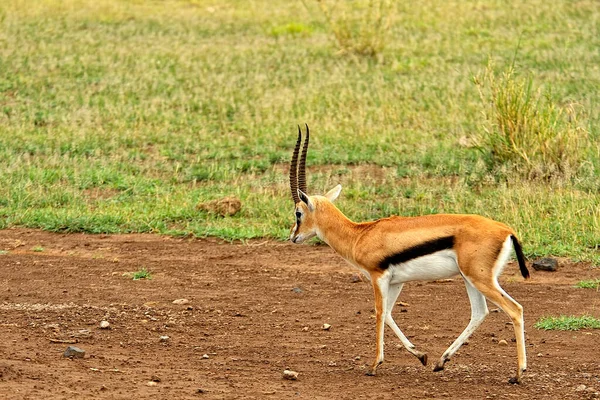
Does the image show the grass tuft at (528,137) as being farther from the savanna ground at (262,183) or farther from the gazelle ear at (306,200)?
the gazelle ear at (306,200)

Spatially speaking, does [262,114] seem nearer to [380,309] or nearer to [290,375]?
[380,309]

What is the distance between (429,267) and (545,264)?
116 inches

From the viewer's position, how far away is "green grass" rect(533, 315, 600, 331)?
24.2 feet

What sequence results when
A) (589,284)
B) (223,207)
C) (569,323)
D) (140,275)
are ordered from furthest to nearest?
1. (223,207)
2. (140,275)
3. (589,284)
4. (569,323)

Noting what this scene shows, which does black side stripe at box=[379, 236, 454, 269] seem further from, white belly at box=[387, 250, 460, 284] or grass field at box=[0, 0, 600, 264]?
grass field at box=[0, 0, 600, 264]

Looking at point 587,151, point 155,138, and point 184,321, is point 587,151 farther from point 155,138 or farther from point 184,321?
point 184,321

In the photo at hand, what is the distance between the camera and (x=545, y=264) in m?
8.92

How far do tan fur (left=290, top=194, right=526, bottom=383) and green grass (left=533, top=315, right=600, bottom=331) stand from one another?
1.10m

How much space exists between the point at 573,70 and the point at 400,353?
36.7ft

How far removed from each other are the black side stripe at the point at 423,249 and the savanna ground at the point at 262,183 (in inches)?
28.3

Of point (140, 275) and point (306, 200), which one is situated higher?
point (306, 200)

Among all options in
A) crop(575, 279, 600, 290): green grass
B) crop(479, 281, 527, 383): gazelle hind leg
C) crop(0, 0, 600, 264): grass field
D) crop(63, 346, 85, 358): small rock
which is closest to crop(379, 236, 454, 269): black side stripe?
crop(479, 281, 527, 383): gazelle hind leg

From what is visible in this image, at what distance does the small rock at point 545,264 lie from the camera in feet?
29.2

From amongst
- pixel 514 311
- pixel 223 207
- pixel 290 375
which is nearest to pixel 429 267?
pixel 514 311
